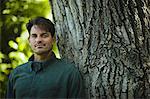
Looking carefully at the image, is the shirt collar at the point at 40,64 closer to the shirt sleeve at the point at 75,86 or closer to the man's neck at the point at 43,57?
the man's neck at the point at 43,57

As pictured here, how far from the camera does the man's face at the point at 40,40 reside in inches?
111

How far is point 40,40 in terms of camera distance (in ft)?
9.23

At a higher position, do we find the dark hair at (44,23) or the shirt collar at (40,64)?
the dark hair at (44,23)

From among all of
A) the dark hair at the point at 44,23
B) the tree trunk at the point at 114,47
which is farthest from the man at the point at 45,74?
the tree trunk at the point at 114,47

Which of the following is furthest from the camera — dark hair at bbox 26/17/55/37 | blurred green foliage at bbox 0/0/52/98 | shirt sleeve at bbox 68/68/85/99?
blurred green foliage at bbox 0/0/52/98

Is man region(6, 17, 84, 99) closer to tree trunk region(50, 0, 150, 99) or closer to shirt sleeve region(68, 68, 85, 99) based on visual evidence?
shirt sleeve region(68, 68, 85, 99)

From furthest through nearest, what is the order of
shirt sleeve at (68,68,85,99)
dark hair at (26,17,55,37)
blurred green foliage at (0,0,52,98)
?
blurred green foliage at (0,0,52,98)
dark hair at (26,17,55,37)
shirt sleeve at (68,68,85,99)

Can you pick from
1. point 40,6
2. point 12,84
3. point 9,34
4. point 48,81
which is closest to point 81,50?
point 48,81

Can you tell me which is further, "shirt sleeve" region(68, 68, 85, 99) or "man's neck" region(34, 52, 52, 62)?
"man's neck" region(34, 52, 52, 62)

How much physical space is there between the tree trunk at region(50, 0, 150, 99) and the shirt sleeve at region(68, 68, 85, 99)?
13 cm

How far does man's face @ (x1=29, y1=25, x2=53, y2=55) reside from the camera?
111 inches

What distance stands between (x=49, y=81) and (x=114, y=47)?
21.7 inches

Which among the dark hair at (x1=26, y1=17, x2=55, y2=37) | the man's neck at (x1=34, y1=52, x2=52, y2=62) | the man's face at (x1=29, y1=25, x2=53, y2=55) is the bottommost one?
the man's neck at (x1=34, y1=52, x2=52, y2=62)

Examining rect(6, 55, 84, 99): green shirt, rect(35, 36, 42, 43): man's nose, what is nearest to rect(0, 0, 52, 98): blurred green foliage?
rect(6, 55, 84, 99): green shirt
